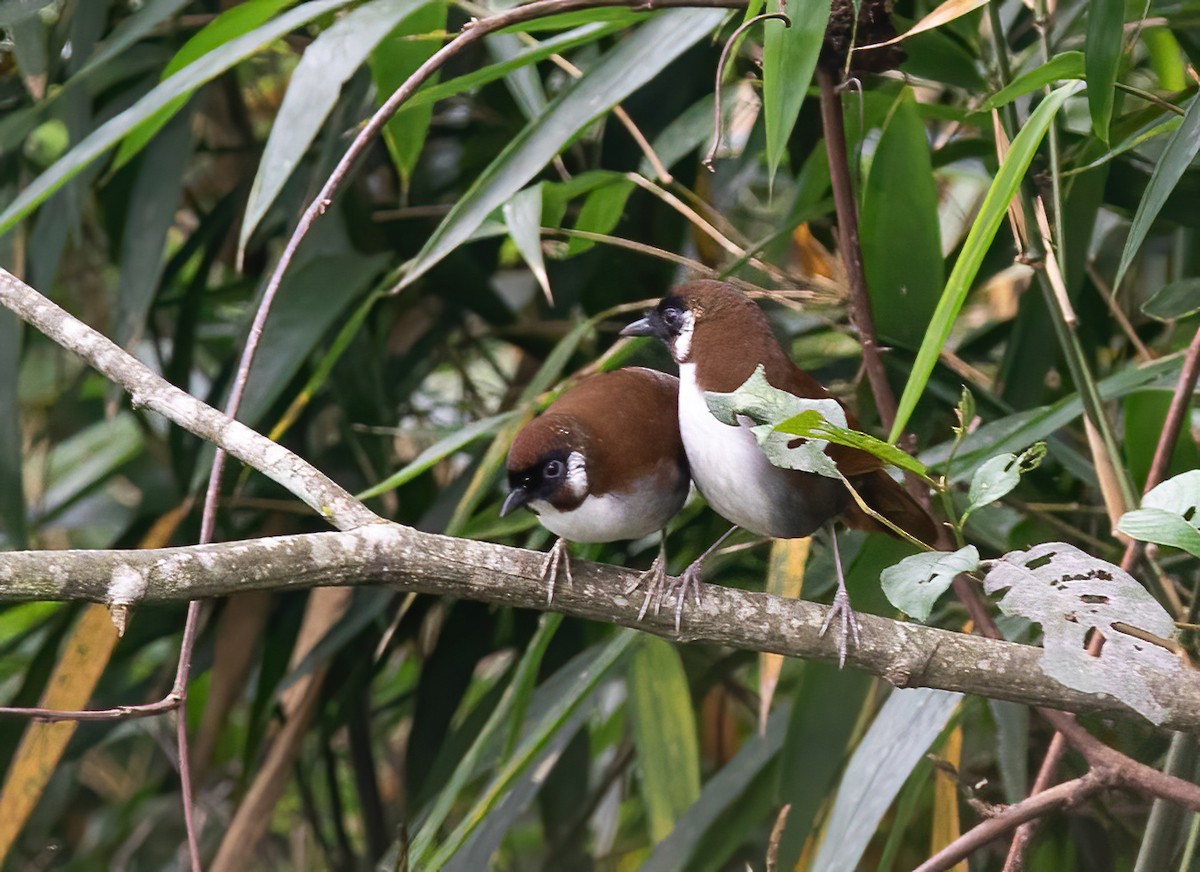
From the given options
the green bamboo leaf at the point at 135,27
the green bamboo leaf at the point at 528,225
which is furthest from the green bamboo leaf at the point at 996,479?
the green bamboo leaf at the point at 135,27

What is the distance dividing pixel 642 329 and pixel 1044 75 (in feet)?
1.61

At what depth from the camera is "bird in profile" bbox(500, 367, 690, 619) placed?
1.38m

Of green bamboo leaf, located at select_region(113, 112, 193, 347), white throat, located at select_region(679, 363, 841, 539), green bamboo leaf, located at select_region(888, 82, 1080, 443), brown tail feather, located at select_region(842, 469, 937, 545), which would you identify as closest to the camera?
green bamboo leaf, located at select_region(888, 82, 1080, 443)

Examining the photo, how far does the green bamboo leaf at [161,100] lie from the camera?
1.50 meters

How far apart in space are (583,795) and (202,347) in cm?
133

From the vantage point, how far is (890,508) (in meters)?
1.45

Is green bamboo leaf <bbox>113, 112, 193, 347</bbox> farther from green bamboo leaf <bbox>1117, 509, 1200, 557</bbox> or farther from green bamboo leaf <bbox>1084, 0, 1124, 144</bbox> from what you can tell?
green bamboo leaf <bbox>1117, 509, 1200, 557</bbox>

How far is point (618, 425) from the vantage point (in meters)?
1.41

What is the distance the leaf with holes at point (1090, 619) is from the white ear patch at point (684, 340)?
1.46 ft

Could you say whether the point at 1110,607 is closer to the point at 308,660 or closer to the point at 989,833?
the point at 989,833

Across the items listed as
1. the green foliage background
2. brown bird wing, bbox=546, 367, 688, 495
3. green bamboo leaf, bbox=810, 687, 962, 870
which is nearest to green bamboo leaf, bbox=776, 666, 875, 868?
the green foliage background

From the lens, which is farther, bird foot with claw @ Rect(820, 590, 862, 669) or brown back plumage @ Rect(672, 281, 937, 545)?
brown back plumage @ Rect(672, 281, 937, 545)

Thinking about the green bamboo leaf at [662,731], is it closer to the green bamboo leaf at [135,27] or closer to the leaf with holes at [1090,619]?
the leaf with holes at [1090,619]

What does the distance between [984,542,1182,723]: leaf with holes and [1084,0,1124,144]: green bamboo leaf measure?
0.44 metres
